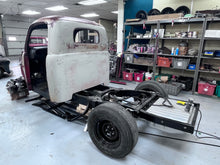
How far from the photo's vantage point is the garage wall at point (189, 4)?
4210 millimetres

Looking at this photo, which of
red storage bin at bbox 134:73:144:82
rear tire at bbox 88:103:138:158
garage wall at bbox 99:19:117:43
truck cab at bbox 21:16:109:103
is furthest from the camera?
garage wall at bbox 99:19:117:43

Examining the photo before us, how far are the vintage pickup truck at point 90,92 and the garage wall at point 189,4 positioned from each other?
333cm

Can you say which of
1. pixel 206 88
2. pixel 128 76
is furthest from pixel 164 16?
pixel 206 88

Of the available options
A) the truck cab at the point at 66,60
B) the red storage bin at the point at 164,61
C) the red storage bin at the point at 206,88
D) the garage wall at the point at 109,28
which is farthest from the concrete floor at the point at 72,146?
the garage wall at the point at 109,28

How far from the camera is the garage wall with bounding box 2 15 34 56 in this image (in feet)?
38.5

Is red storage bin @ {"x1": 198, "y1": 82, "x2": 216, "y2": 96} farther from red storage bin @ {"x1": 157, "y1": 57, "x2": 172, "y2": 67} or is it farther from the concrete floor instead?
the concrete floor

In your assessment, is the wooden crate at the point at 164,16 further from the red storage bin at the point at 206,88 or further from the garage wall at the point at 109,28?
the garage wall at the point at 109,28

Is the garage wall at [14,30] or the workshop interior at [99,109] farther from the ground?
the garage wall at [14,30]

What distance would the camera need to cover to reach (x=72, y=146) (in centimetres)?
202

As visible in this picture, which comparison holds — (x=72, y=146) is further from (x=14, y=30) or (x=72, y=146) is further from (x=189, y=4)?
(x=14, y=30)

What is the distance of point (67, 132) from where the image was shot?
7.66 ft

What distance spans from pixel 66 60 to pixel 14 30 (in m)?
13.1

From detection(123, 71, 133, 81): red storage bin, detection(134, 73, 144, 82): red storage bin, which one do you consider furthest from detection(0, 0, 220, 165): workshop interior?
detection(123, 71, 133, 81): red storage bin

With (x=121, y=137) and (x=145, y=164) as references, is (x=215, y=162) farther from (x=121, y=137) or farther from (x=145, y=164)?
(x=121, y=137)
